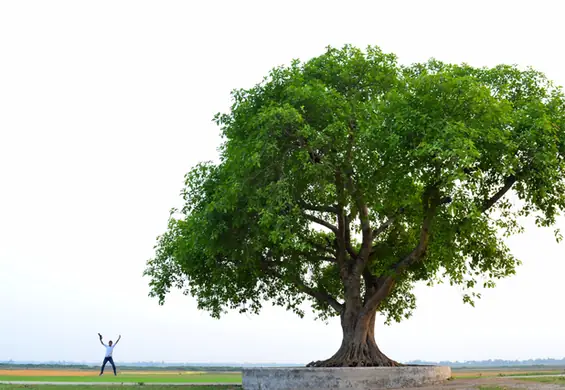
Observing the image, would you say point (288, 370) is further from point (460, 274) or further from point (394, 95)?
point (394, 95)

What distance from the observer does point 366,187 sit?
21.8 m

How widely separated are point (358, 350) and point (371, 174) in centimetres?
713

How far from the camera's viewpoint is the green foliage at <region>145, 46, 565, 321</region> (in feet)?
66.6

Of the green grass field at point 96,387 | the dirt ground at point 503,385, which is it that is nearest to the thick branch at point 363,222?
the dirt ground at point 503,385

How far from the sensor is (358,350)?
79.1ft

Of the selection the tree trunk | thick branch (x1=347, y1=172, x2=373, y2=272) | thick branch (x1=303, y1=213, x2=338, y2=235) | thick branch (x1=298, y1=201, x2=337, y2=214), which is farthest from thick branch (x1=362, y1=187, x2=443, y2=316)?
thick branch (x1=298, y1=201, x2=337, y2=214)

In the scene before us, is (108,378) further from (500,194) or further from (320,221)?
(500,194)

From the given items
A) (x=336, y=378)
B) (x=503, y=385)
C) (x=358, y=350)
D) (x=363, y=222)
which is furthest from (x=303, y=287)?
(x=503, y=385)

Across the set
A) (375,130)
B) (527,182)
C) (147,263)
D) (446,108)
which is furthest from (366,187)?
(147,263)

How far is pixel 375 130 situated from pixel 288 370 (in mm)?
8532

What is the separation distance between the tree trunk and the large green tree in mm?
54

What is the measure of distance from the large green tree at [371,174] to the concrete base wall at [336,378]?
235cm

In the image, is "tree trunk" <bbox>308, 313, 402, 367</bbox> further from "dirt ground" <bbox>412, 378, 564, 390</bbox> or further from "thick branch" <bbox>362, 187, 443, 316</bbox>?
"dirt ground" <bbox>412, 378, 564, 390</bbox>

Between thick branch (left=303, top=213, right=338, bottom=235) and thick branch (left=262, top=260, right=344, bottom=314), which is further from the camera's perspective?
thick branch (left=262, top=260, right=344, bottom=314)
